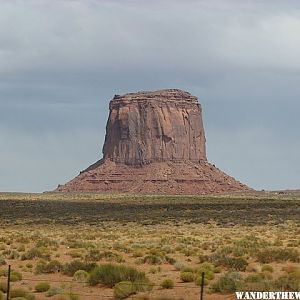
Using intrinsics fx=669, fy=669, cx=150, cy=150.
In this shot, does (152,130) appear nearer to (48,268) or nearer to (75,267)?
(48,268)

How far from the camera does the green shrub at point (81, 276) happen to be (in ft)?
62.8

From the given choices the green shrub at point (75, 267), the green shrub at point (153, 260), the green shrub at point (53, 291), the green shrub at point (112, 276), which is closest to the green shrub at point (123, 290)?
the green shrub at point (112, 276)

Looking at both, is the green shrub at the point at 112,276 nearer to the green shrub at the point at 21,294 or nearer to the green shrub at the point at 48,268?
the green shrub at the point at 21,294

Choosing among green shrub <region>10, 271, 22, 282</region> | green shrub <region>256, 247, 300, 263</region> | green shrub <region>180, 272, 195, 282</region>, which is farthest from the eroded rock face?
green shrub <region>180, 272, 195, 282</region>

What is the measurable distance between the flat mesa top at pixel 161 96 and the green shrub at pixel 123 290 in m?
160

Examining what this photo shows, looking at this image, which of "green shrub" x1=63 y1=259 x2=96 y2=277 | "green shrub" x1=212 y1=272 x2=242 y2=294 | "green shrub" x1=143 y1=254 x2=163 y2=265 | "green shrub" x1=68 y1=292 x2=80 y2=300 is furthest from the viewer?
"green shrub" x1=143 y1=254 x2=163 y2=265

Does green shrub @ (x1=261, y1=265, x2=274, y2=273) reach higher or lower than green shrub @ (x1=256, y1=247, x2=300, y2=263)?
lower

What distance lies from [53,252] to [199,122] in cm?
15699

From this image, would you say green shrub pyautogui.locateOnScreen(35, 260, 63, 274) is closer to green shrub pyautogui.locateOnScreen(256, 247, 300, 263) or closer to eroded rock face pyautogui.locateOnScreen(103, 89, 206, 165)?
green shrub pyautogui.locateOnScreen(256, 247, 300, 263)

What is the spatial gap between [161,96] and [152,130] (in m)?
11.1

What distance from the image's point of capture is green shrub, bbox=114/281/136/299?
16541mm

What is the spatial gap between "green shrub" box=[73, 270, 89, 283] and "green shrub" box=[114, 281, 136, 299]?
2344mm

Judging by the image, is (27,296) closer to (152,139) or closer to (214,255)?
(214,255)

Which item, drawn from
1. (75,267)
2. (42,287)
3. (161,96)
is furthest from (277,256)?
(161,96)
